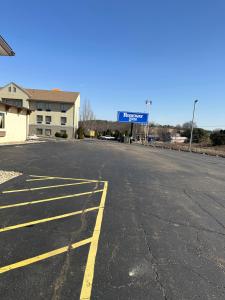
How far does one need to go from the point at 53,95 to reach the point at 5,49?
178ft

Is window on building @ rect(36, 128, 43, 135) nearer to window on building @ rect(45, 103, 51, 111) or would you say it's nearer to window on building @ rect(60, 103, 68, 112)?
window on building @ rect(45, 103, 51, 111)

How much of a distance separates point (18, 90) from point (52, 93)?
32.2 ft

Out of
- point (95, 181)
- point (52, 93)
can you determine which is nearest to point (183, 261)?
point (95, 181)

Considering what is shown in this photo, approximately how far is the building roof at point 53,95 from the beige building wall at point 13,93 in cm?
386

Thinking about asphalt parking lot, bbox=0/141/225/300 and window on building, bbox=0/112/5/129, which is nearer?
asphalt parking lot, bbox=0/141/225/300

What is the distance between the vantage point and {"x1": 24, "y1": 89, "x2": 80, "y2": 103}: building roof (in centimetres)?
6544

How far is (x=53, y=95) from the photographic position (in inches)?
2648

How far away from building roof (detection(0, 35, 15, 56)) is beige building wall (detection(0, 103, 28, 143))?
9.74 metres

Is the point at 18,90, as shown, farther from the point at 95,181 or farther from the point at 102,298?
the point at 102,298

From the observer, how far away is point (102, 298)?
3.29 m

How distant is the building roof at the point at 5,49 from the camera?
13280 mm

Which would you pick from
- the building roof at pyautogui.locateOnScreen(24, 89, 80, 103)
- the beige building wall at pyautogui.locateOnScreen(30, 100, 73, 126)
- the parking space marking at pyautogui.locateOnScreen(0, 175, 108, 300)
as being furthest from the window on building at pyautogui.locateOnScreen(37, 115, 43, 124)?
the parking space marking at pyautogui.locateOnScreen(0, 175, 108, 300)

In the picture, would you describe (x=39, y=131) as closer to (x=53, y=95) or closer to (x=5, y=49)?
(x=53, y=95)

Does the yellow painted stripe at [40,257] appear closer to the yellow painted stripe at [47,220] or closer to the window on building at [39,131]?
the yellow painted stripe at [47,220]
